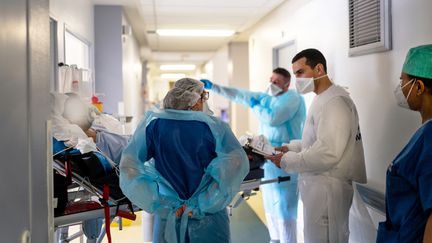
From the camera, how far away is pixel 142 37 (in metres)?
7.42

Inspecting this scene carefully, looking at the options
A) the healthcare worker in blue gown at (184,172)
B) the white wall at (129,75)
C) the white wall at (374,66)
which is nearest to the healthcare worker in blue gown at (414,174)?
the white wall at (374,66)

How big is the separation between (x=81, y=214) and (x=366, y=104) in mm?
1871

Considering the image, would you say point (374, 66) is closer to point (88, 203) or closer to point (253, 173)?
point (253, 173)

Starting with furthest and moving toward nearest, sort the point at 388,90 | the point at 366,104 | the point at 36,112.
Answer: the point at 366,104, the point at 388,90, the point at 36,112

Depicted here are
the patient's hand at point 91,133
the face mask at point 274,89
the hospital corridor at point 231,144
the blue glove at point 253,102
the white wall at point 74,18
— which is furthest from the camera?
the blue glove at point 253,102

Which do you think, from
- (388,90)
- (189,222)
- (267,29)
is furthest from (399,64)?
(267,29)

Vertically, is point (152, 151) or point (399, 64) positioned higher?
point (399, 64)

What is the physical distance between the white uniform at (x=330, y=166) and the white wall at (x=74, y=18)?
2011 mm

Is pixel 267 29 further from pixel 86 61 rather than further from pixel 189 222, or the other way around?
pixel 189 222

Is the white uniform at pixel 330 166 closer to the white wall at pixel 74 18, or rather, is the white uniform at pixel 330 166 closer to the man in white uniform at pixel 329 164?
the man in white uniform at pixel 329 164

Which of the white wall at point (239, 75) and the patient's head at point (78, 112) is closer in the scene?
the patient's head at point (78, 112)

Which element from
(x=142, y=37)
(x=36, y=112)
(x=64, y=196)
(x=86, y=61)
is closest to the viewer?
(x=36, y=112)

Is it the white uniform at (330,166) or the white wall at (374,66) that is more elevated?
the white wall at (374,66)

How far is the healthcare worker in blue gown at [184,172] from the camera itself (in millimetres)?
1770
